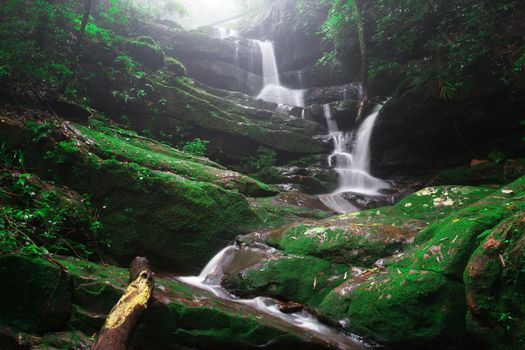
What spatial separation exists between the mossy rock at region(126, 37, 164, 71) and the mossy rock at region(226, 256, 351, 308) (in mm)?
9959

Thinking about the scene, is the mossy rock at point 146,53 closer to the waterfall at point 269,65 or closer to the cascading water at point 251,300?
the waterfall at point 269,65

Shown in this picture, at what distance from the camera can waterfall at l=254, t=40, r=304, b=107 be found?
59.3 ft

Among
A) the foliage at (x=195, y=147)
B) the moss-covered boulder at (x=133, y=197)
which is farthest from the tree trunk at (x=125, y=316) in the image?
the foliage at (x=195, y=147)

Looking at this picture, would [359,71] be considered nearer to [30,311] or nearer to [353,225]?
[353,225]

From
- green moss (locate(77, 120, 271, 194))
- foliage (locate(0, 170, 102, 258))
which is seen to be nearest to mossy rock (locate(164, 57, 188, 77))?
green moss (locate(77, 120, 271, 194))

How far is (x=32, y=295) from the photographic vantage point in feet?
9.41

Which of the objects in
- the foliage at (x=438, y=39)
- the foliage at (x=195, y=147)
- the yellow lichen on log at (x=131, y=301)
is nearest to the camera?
the yellow lichen on log at (x=131, y=301)

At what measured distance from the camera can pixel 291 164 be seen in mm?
11789

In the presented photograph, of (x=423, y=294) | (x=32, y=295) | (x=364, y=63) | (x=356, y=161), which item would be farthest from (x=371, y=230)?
(x=364, y=63)

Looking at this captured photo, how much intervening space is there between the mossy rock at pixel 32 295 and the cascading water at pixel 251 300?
2.11 m

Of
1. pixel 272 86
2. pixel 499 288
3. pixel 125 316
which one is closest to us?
pixel 125 316

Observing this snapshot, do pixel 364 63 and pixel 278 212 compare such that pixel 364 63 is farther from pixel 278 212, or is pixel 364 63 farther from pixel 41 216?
pixel 41 216

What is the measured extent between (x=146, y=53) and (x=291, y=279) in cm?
1075

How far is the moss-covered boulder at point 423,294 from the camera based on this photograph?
3.46 metres
